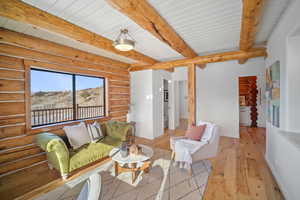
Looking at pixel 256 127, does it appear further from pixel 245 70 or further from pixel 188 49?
pixel 188 49

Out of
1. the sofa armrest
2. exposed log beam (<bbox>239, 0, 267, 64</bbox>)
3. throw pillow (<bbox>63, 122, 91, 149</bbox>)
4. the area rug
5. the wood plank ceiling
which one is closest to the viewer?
exposed log beam (<bbox>239, 0, 267, 64</bbox>)

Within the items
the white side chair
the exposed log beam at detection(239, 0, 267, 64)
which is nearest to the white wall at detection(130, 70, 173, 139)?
the exposed log beam at detection(239, 0, 267, 64)

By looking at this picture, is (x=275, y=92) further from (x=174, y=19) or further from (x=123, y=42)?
(x=123, y=42)

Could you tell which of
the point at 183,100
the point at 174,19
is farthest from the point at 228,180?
the point at 183,100

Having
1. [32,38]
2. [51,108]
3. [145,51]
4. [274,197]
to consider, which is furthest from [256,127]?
[32,38]

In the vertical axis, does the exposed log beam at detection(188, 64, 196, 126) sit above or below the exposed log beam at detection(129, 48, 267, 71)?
below

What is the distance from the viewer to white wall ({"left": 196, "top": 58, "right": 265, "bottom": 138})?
4.43m

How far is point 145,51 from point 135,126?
2.66 meters

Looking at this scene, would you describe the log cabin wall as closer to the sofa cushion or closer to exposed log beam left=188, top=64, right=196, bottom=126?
the sofa cushion

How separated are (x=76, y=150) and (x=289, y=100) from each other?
3.62 meters

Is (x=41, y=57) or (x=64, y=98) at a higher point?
(x=41, y=57)

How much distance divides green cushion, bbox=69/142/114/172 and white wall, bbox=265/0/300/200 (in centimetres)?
286

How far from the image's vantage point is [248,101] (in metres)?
6.38

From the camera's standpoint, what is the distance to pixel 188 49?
3215 millimetres
